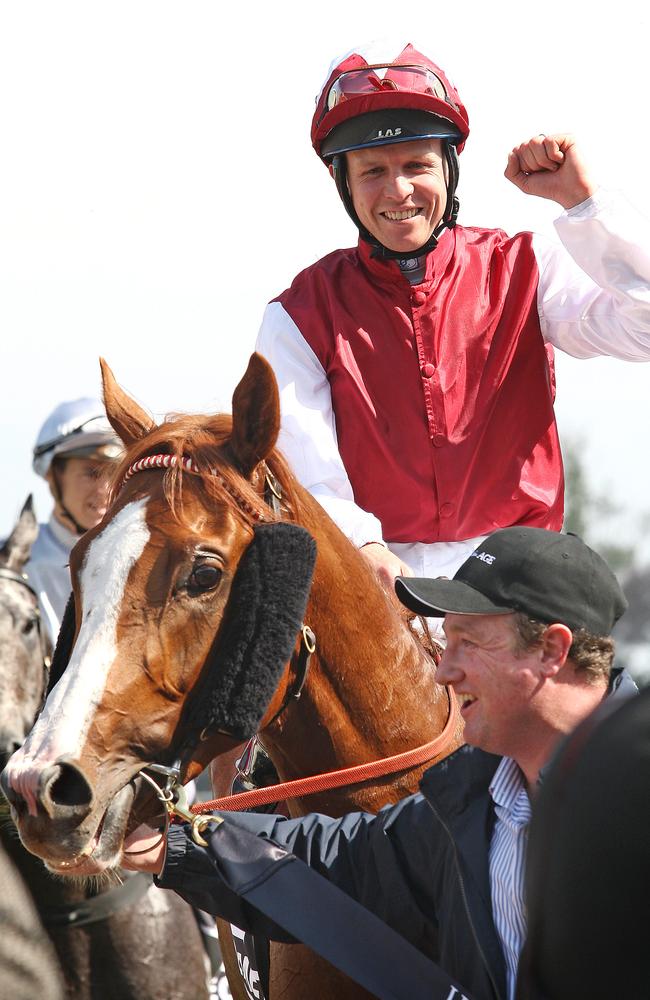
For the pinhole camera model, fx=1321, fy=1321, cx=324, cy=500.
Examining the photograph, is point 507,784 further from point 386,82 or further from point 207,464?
point 386,82

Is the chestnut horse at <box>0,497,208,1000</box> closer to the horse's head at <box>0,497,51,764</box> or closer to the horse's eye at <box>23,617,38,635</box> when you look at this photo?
the horse's head at <box>0,497,51,764</box>

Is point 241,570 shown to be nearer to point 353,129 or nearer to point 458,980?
point 458,980

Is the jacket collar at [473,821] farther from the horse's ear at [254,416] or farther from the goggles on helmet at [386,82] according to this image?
the goggles on helmet at [386,82]

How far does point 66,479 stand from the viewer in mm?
6781

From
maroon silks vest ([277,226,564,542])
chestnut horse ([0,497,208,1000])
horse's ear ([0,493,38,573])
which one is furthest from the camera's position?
horse's ear ([0,493,38,573])

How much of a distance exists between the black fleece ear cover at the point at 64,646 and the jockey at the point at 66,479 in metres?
3.46

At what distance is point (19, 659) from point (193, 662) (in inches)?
126

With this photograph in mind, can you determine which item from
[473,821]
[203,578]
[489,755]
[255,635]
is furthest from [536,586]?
[203,578]

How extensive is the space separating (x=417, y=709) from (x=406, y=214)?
56.9 inches

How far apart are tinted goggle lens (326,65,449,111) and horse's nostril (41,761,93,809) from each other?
6.78 feet

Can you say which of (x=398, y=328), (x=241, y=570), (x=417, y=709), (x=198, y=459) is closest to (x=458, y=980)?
(x=417, y=709)

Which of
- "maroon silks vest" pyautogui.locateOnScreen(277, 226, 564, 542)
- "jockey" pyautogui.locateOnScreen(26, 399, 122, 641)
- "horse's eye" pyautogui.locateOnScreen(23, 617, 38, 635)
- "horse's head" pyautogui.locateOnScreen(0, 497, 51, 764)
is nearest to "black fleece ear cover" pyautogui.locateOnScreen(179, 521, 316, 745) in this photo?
"maroon silks vest" pyautogui.locateOnScreen(277, 226, 564, 542)

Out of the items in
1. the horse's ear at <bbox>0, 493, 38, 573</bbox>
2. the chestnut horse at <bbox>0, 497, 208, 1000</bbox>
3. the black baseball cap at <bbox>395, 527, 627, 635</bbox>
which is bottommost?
the chestnut horse at <bbox>0, 497, 208, 1000</bbox>

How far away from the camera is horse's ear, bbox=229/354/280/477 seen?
3.06m
